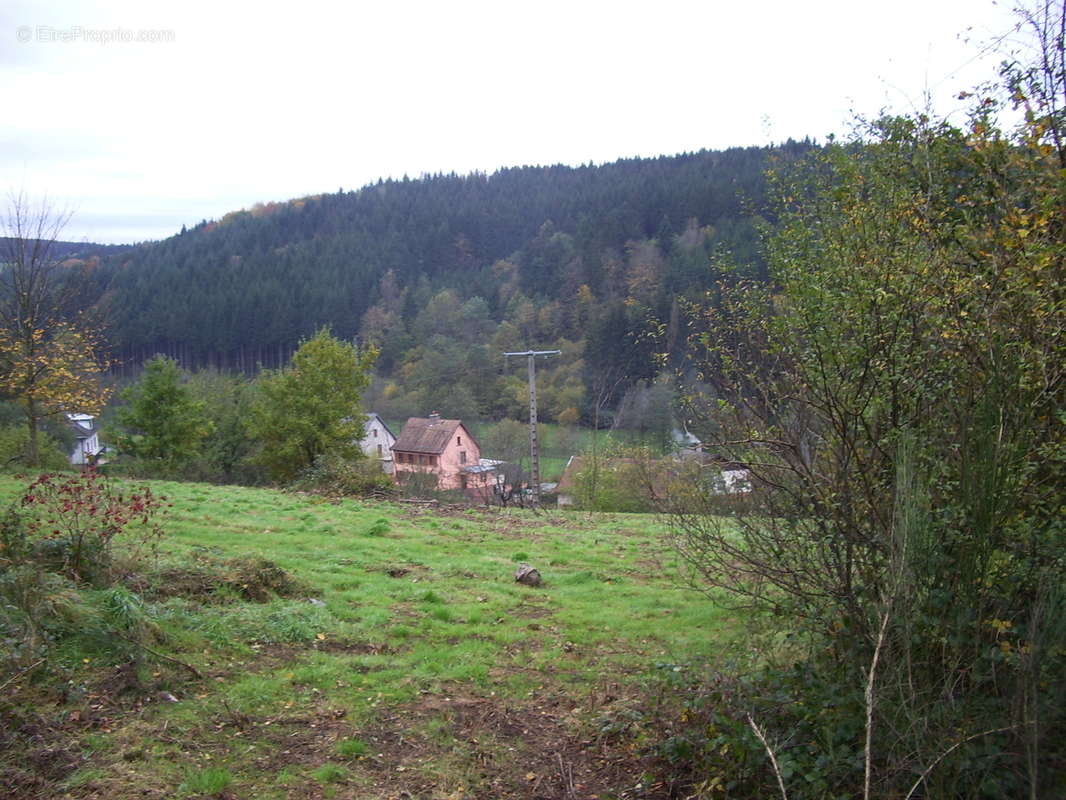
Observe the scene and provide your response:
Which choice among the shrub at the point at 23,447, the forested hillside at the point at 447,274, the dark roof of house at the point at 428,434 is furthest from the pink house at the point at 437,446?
the shrub at the point at 23,447

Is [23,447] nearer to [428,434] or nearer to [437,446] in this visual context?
[437,446]

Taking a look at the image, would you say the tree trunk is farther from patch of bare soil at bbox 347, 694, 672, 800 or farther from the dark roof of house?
the dark roof of house

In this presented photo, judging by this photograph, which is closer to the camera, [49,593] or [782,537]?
[782,537]

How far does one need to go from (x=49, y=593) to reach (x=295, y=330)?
191 ft

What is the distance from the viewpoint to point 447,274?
6475 cm

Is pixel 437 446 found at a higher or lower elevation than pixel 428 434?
lower

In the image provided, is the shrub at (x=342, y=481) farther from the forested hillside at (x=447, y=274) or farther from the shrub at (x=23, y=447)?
the forested hillside at (x=447, y=274)

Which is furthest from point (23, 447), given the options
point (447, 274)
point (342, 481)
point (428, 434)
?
point (447, 274)

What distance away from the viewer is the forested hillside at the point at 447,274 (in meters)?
38.6

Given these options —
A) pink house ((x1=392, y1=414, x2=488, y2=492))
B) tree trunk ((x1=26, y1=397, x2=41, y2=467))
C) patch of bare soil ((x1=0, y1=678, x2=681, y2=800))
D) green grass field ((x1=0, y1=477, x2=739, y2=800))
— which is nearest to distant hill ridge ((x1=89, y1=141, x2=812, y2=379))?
pink house ((x1=392, y1=414, x2=488, y2=492))

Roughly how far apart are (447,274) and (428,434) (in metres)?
32.4

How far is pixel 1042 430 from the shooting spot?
3400 mm

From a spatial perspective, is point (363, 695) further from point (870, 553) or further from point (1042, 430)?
point (1042, 430)

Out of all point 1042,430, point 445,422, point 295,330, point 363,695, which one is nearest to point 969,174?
point 1042,430
